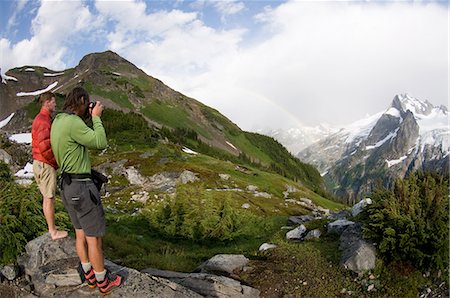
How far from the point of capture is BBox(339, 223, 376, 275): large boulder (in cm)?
1298

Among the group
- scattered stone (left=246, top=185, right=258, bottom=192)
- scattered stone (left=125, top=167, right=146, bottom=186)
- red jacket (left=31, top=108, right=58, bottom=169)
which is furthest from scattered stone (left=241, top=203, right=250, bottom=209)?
red jacket (left=31, top=108, right=58, bottom=169)

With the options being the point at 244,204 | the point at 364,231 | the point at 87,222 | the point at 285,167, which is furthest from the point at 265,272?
the point at 285,167

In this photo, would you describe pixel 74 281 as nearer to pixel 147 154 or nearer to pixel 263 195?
pixel 263 195

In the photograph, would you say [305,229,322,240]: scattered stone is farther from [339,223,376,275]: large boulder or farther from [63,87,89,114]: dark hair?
[63,87,89,114]: dark hair

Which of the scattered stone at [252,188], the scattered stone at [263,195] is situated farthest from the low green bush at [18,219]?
the scattered stone at [252,188]

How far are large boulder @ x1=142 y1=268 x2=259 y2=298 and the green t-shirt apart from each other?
519 cm

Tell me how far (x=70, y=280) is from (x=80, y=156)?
3.55 meters

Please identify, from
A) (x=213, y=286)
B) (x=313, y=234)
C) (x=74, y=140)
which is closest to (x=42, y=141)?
(x=74, y=140)

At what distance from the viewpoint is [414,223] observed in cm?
1305

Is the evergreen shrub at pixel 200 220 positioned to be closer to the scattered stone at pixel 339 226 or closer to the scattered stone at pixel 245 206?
the scattered stone at pixel 339 226

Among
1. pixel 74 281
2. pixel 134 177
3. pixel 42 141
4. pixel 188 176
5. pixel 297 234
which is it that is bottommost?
pixel 297 234

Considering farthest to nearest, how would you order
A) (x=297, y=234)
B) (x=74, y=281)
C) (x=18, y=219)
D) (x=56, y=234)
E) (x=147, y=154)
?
(x=147, y=154) < (x=297, y=234) < (x=18, y=219) < (x=56, y=234) < (x=74, y=281)

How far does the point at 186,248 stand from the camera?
21594mm

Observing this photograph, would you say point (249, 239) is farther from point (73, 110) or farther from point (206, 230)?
point (73, 110)
